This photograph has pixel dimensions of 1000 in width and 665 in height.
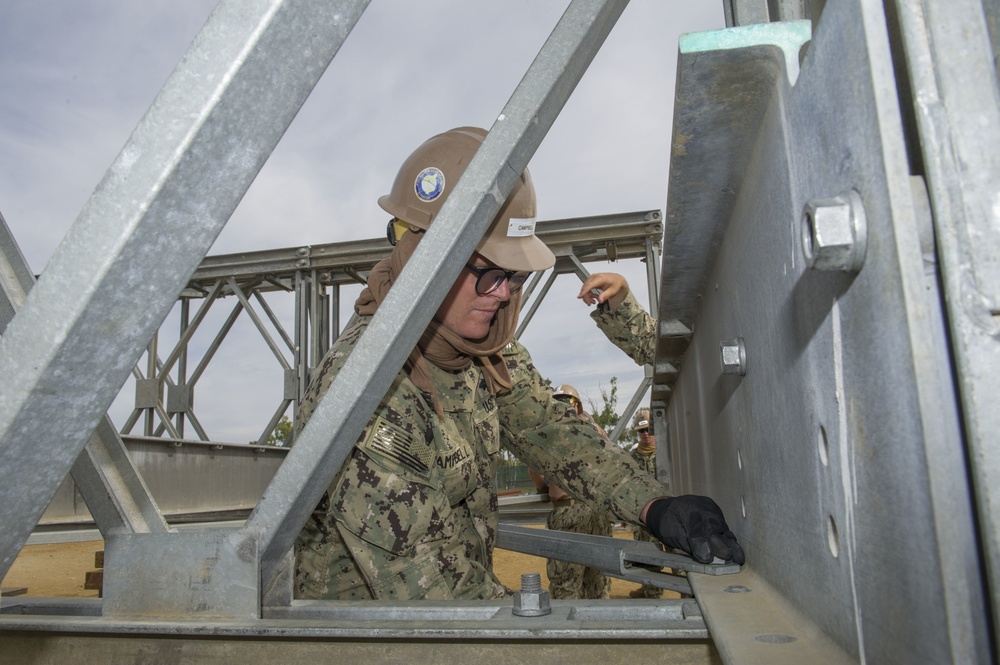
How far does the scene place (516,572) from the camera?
26.1 ft

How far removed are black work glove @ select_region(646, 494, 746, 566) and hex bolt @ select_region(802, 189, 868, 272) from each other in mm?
1135

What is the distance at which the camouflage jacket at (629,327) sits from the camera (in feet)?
12.4

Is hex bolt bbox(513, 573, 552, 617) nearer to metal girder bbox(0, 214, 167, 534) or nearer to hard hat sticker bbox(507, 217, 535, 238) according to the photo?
metal girder bbox(0, 214, 167, 534)

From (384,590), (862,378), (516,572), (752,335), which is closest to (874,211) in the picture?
(862,378)

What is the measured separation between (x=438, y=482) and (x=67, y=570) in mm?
6995

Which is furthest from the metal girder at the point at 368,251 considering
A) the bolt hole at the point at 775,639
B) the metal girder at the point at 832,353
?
the bolt hole at the point at 775,639

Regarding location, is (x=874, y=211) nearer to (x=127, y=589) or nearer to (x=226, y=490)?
(x=127, y=589)

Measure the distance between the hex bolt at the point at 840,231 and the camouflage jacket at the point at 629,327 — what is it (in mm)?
3121

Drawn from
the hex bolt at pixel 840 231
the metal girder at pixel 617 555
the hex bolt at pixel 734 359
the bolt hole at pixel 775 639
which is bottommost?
the metal girder at pixel 617 555

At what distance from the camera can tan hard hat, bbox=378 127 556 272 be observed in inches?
95.3

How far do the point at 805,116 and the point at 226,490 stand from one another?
7769 millimetres

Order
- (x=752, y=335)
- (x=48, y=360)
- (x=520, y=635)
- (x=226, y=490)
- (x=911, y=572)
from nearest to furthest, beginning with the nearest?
(x=911, y=572), (x=48, y=360), (x=520, y=635), (x=752, y=335), (x=226, y=490)

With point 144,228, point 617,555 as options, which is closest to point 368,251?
point 617,555

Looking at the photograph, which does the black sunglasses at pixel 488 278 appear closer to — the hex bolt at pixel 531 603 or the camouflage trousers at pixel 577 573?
the hex bolt at pixel 531 603
